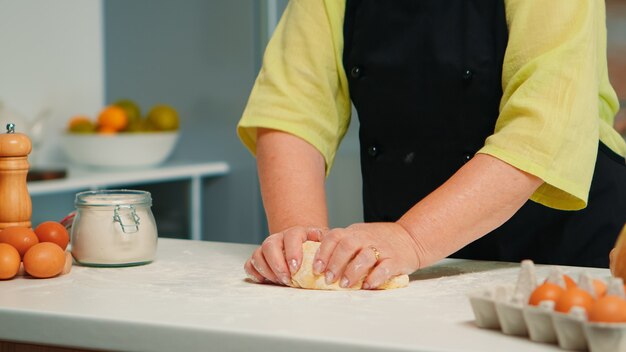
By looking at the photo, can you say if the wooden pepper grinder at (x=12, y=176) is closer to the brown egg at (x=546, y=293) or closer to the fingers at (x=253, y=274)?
the fingers at (x=253, y=274)

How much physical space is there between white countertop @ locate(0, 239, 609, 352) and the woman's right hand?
0.02 meters

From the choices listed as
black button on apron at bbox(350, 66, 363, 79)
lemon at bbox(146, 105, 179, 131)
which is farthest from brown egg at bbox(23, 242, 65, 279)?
lemon at bbox(146, 105, 179, 131)

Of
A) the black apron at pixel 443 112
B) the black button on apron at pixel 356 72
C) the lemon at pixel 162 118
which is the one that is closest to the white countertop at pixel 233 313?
the black apron at pixel 443 112

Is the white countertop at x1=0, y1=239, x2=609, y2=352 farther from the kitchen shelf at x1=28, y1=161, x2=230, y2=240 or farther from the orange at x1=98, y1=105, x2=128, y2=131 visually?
the orange at x1=98, y1=105, x2=128, y2=131

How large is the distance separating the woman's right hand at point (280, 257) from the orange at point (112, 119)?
A: 1980mm

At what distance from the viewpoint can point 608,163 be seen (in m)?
1.45

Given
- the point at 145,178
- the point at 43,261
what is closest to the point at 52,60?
the point at 145,178

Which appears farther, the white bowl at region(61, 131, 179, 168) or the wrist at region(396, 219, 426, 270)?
the white bowl at region(61, 131, 179, 168)

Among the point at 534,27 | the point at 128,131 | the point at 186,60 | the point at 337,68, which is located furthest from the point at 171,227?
the point at 534,27

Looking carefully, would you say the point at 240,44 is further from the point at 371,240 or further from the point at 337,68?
the point at 371,240

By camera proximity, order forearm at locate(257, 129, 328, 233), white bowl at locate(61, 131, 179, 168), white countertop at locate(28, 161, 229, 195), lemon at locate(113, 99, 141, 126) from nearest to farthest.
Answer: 1. forearm at locate(257, 129, 328, 233)
2. white countertop at locate(28, 161, 229, 195)
3. white bowl at locate(61, 131, 179, 168)
4. lemon at locate(113, 99, 141, 126)

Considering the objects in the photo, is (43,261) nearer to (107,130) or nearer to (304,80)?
(304,80)

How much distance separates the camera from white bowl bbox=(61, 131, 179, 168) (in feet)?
Answer: 9.77

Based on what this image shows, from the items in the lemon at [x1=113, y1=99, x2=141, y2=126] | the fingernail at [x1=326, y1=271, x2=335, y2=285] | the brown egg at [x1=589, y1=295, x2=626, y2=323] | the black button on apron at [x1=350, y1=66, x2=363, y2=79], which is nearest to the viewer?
the brown egg at [x1=589, y1=295, x2=626, y2=323]
